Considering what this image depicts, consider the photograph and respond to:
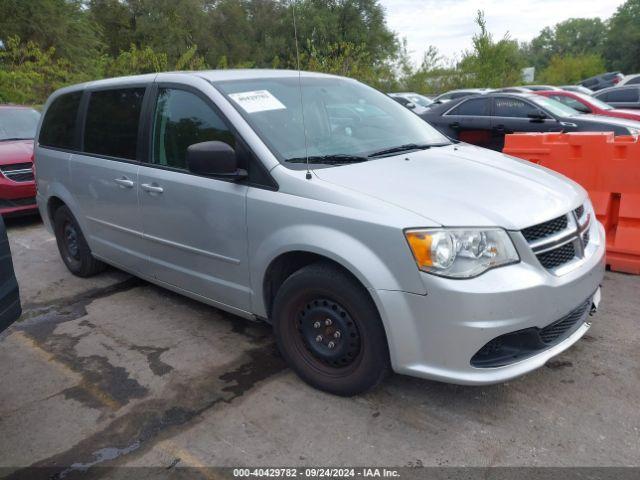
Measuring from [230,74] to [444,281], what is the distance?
7.14 ft

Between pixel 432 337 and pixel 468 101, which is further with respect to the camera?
pixel 468 101

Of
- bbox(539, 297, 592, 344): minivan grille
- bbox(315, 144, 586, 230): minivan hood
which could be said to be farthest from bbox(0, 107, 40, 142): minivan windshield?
bbox(539, 297, 592, 344): minivan grille

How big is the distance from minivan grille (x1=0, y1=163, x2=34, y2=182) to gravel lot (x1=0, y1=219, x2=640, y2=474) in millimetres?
4127

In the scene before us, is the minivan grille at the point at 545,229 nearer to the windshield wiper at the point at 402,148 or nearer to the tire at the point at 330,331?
the tire at the point at 330,331

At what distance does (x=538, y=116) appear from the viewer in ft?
29.3

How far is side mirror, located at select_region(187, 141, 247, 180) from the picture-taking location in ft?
9.96

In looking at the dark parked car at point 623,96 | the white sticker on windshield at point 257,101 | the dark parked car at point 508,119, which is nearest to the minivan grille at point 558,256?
the white sticker on windshield at point 257,101

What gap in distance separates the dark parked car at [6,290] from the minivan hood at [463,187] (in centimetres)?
167

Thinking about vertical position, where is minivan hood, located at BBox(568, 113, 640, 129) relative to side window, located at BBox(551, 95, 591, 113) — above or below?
below

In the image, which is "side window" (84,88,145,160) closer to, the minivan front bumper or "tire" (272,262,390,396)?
"tire" (272,262,390,396)

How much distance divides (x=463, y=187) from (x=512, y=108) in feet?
23.6

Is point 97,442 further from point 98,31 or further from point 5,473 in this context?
point 98,31

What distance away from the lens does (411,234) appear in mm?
2525

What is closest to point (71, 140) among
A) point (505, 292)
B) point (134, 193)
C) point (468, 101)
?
point (134, 193)
